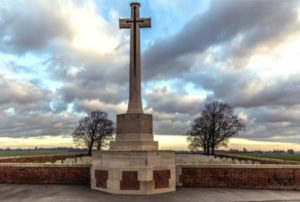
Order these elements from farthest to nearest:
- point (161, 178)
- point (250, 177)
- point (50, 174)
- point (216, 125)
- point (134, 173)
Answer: point (216, 125), point (50, 174), point (250, 177), point (161, 178), point (134, 173)

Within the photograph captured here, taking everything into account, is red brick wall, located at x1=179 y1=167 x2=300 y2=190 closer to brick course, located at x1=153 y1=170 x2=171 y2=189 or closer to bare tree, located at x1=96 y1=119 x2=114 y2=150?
brick course, located at x1=153 y1=170 x2=171 y2=189

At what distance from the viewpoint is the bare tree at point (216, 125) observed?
4078 centimetres

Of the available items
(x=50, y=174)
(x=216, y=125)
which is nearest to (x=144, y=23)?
(x=50, y=174)

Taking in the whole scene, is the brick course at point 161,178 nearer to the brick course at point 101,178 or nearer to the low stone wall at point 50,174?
the brick course at point 101,178

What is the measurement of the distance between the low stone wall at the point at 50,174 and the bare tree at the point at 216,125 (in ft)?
100

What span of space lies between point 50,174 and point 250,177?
25.0ft

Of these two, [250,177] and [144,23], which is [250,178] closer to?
[250,177]

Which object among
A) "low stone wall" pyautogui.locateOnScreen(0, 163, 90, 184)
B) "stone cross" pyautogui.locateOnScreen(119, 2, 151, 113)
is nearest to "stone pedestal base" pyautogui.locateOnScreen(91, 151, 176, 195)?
"low stone wall" pyautogui.locateOnScreen(0, 163, 90, 184)

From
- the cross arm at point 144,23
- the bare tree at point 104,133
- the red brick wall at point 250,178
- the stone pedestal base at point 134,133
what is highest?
the cross arm at point 144,23

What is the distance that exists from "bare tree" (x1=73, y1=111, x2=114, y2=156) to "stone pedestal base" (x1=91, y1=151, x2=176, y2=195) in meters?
33.0

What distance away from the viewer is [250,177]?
11.8 meters

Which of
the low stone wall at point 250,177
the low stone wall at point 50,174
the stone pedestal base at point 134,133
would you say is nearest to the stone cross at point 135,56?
the stone pedestal base at point 134,133

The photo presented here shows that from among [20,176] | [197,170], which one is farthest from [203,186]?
[20,176]

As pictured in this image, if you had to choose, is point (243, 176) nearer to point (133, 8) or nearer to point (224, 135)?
point (133, 8)
